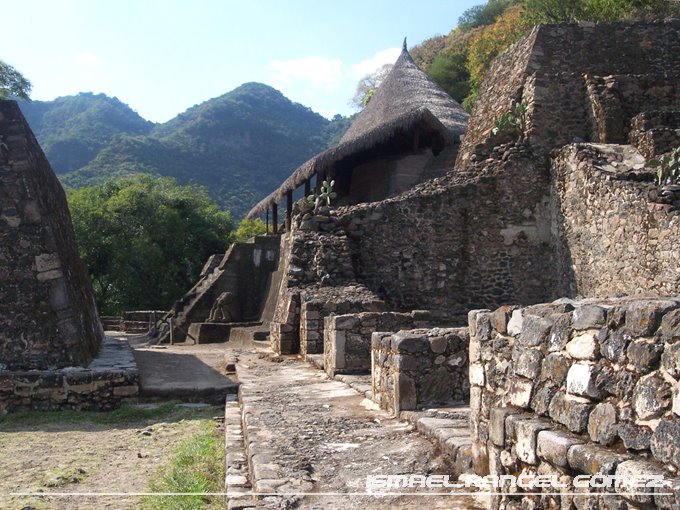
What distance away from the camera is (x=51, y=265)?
9055 mm

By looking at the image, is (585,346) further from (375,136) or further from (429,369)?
(375,136)

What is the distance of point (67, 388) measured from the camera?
27.7ft

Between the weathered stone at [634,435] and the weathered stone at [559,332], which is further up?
the weathered stone at [559,332]

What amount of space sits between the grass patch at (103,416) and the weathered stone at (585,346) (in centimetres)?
558

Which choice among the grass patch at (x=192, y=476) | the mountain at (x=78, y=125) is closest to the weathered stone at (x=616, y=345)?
the grass patch at (x=192, y=476)

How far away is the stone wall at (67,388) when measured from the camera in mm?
8320

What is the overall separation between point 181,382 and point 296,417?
3.86 m

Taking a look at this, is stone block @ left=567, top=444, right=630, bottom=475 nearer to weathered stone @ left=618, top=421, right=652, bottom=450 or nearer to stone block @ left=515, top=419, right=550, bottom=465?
weathered stone @ left=618, top=421, right=652, bottom=450

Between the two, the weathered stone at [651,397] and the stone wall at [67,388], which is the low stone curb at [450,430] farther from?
the stone wall at [67,388]

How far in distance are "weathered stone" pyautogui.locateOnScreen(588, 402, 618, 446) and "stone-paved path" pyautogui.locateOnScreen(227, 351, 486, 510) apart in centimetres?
102

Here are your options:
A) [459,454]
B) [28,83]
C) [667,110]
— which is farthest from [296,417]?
[28,83]

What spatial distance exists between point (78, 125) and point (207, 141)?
1807cm

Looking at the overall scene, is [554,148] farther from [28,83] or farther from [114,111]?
[114,111]

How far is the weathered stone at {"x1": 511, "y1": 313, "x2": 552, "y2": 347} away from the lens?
10.5 feet
